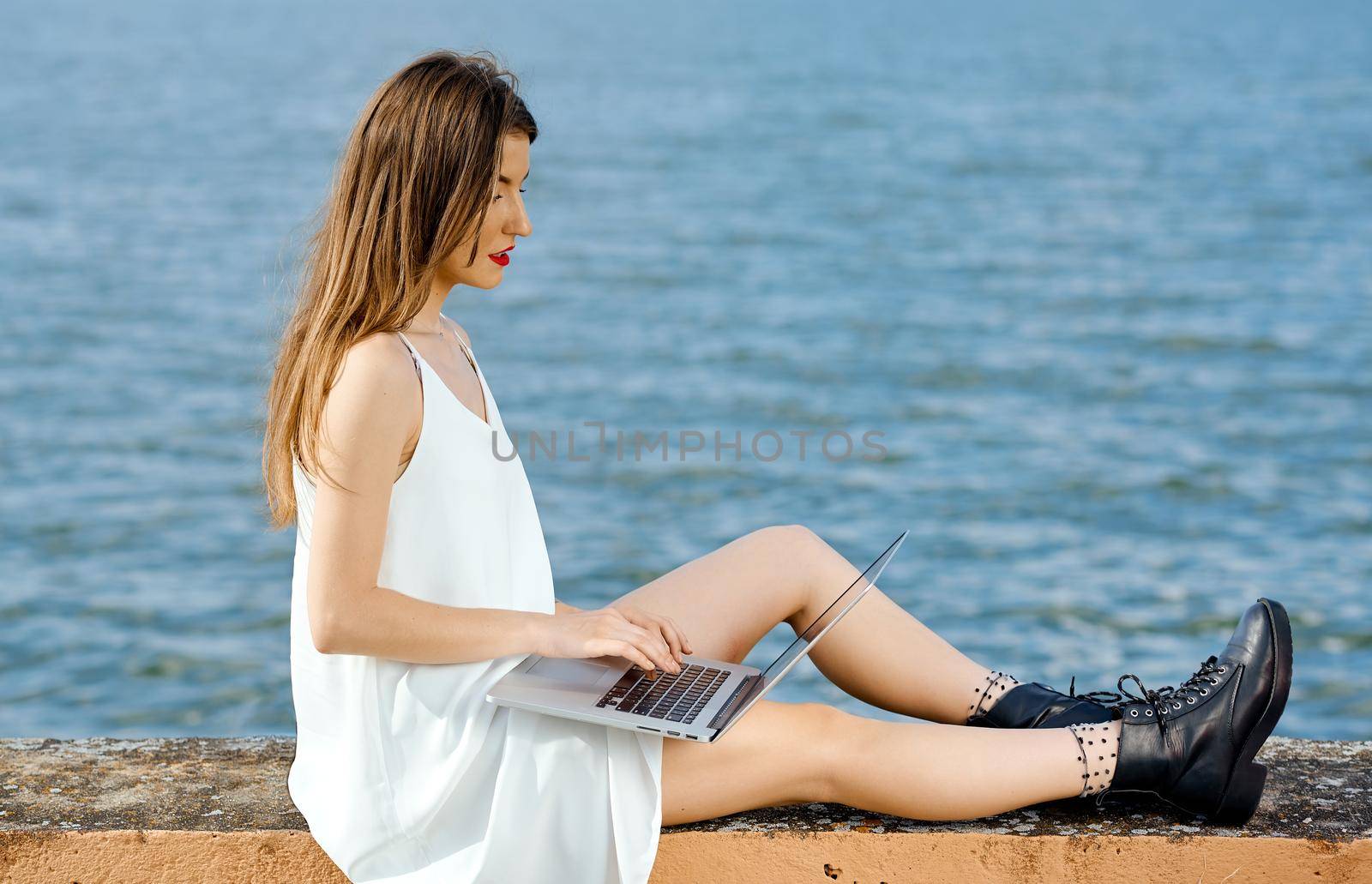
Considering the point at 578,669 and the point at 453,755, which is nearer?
the point at 453,755

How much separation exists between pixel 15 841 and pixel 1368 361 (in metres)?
9.90

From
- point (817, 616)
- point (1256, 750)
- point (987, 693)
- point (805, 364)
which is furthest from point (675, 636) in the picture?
point (805, 364)

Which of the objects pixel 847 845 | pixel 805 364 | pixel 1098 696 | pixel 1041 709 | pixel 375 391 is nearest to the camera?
pixel 375 391

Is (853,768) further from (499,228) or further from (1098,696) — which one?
(499,228)

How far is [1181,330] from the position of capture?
36.3ft

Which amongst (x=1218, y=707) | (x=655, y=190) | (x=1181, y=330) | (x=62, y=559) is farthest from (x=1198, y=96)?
(x=1218, y=707)

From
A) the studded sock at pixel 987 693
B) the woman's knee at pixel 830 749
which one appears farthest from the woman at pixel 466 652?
the studded sock at pixel 987 693

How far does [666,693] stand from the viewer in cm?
225

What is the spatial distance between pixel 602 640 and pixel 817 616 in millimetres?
592

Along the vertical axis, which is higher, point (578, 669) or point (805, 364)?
point (578, 669)

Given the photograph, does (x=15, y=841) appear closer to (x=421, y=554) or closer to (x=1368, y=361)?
Answer: (x=421, y=554)

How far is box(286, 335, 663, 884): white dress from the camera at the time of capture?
→ 7.12ft

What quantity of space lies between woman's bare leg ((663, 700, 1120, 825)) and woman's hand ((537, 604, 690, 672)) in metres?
0.15

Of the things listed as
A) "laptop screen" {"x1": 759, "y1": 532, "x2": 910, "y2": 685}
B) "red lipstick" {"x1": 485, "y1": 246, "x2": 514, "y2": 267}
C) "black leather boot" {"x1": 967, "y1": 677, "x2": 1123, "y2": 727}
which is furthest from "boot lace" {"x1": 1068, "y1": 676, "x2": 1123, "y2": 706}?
"red lipstick" {"x1": 485, "y1": 246, "x2": 514, "y2": 267}
